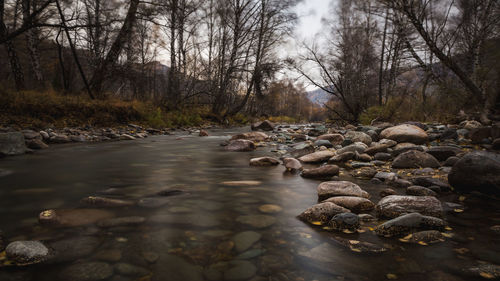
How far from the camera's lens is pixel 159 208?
1983 millimetres

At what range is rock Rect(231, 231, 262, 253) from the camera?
142 cm

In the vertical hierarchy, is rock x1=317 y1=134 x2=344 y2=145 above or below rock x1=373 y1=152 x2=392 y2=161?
above

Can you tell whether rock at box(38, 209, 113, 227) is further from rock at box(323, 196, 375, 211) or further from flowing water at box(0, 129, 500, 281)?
rock at box(323, 196, 375, 211)

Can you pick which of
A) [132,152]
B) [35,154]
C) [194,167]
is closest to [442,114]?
[194,167]

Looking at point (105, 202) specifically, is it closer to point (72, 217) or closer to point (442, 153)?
point (72, 217)

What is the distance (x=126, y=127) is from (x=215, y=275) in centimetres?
854

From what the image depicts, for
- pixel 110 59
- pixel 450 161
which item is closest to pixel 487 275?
pixel 450 161

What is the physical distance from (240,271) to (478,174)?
2258mm

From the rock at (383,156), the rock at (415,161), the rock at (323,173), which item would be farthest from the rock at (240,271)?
the rock at (383,156)

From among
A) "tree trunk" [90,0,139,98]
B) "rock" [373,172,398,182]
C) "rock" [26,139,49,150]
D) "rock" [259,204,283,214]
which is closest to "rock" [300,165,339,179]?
"rock" [373,172,398,182]

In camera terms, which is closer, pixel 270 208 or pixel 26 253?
pixel 26 253

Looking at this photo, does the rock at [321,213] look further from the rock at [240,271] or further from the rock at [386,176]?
the rock at [386,176]

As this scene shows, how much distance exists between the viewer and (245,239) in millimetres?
1513

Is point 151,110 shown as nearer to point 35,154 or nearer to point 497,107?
point 35,154
